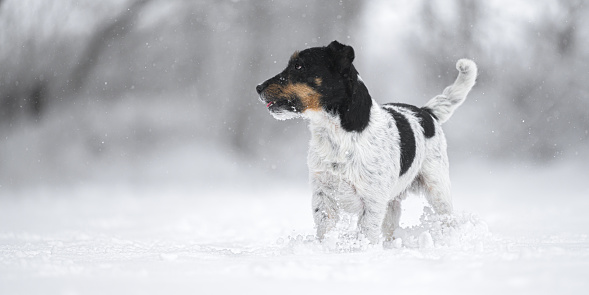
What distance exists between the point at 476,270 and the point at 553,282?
1.29ft

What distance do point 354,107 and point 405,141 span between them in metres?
0.65

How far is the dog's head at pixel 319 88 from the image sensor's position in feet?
13.7

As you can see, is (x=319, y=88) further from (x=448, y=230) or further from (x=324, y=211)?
(x=448, y=230)

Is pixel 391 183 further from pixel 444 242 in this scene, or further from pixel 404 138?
pixel 444 242

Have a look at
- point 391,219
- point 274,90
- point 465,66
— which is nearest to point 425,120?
point 465,66

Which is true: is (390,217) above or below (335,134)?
below

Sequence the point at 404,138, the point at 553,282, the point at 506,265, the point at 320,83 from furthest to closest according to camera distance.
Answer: the point at 404,138
the point at 320,83
the point at 506,265
the point at 553,282

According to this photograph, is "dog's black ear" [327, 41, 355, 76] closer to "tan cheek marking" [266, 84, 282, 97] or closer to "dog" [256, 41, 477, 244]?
"dog" [256, 41, 477, 244]

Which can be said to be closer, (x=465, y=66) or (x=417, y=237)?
(x=417, y=237)

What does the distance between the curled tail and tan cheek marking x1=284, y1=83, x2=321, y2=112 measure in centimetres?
187

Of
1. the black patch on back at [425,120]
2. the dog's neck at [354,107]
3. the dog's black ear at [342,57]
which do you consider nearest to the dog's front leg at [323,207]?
the dog's neck at [354,107]

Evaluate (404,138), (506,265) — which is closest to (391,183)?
(404,138)

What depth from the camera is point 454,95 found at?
5691 millimetres

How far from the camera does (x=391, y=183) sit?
4.44 metres
